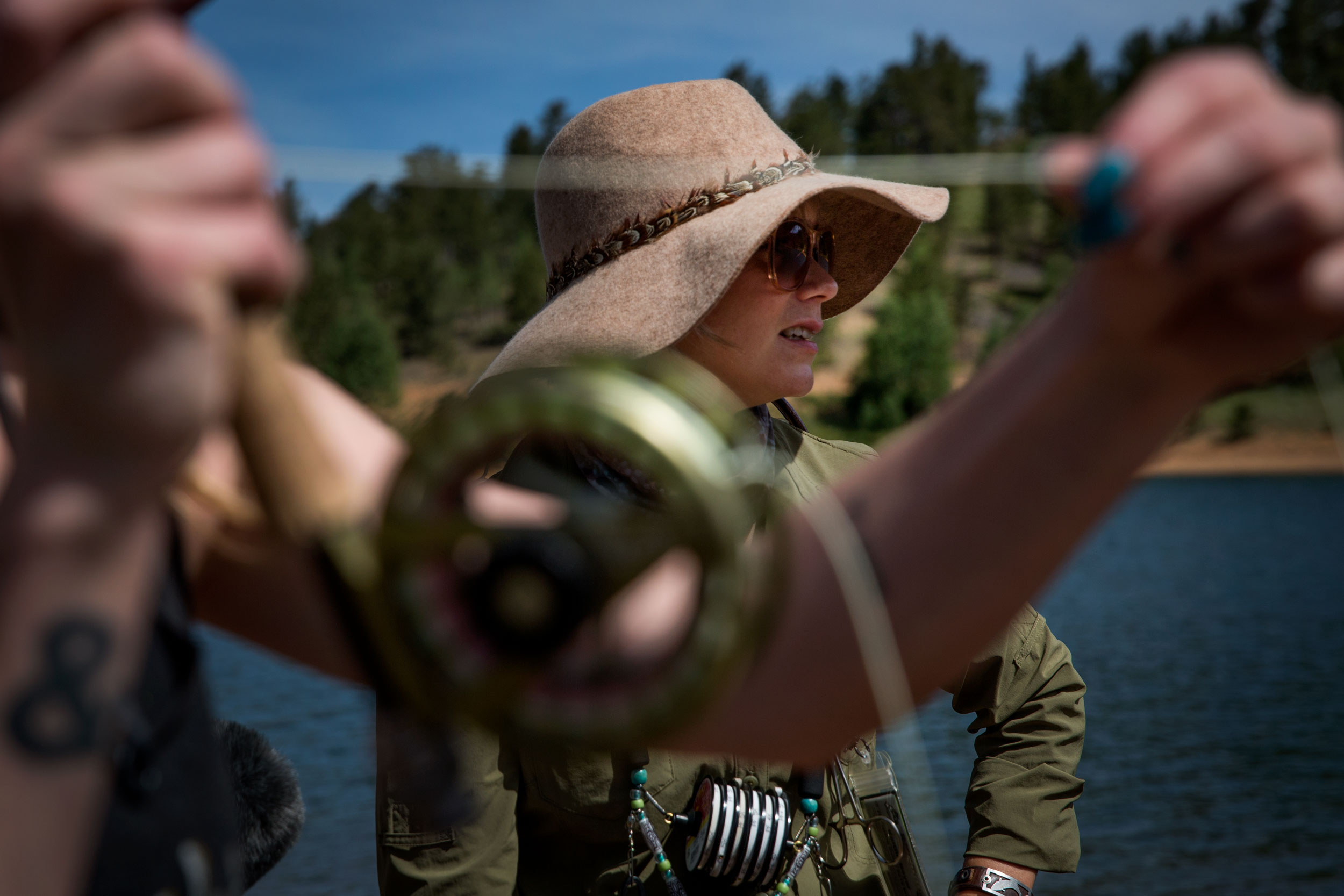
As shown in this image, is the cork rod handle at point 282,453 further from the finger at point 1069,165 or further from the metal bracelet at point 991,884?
the metal bracelet at point 991,884

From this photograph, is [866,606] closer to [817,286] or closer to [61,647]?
[61,647]

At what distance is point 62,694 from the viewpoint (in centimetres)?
83

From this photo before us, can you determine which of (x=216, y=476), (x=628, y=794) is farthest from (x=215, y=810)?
(x=628, y=794)

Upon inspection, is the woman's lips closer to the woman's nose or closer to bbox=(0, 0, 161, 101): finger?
the woman's nose

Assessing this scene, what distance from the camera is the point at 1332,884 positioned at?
10.5 metres

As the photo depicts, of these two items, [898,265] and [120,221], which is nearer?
[120,221]

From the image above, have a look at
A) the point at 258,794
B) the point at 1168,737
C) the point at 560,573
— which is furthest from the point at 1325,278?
the point at 1168,737

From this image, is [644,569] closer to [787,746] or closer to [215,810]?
[787,746]

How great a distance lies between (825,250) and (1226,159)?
199 cm

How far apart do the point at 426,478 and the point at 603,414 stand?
171 millimetres

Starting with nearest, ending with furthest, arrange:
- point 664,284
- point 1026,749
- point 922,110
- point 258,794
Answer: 1. point 258,794
2. point 664,284
3. point 1026,749
4. point 922,110

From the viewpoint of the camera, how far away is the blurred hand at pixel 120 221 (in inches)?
27.7

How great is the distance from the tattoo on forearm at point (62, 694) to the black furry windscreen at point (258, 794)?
28.4 inches

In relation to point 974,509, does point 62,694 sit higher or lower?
Answer: lower
